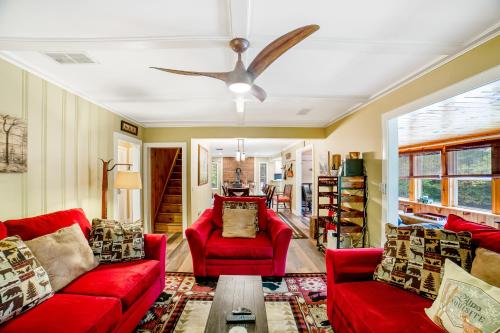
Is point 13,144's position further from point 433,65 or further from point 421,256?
point 433,65

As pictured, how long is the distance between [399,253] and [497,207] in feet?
15.8

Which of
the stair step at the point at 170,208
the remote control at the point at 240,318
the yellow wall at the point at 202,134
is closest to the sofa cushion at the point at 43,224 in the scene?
the remote control at the point at 240,318

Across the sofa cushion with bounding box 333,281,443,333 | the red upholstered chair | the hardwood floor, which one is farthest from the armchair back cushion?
the sofa cushion with bounding box 333,281,443,333

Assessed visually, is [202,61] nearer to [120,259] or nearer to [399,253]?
[120,259]

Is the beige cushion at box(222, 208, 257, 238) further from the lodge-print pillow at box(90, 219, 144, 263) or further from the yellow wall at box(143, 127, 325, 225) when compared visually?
the yellow wall at box(143, 127, 325, 225)

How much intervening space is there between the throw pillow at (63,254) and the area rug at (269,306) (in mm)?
714

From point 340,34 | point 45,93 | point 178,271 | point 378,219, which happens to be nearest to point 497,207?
point 378,219

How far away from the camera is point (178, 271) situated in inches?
119

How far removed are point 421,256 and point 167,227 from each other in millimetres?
4731

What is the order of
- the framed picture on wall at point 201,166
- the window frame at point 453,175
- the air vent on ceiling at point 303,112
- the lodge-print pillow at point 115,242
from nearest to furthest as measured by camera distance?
the lodge-print pillow at point 115,242 → the air vent on ceiling at point 303,112 → the window frame at point 453,175 → the framed picture on wall at point 201,166

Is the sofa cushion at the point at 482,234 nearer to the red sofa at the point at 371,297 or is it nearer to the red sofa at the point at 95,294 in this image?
the red sofa at the point at 371,297

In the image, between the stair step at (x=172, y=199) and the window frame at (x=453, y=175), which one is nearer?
the window frame at (x=453, y=175)

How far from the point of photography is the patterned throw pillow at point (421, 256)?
5.01ft

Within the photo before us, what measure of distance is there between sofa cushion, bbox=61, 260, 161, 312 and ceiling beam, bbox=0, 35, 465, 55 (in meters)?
1.86
